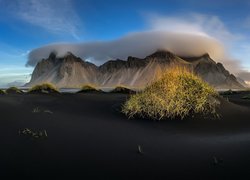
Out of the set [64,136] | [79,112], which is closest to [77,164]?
[64,136]

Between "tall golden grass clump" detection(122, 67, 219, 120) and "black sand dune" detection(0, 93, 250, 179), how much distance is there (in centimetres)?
60

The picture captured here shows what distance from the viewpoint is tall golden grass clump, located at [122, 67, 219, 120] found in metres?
14.2

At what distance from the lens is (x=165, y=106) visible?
46.4ft

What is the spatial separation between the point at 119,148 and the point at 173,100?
602 cm

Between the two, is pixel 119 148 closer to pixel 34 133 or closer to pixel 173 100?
pixel 34 133

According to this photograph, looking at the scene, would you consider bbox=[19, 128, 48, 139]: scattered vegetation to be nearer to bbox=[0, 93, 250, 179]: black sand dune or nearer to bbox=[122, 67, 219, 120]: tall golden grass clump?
bbox=[0, 93, 250, 179]: black sand dune

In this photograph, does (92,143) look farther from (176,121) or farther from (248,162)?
(176,121)

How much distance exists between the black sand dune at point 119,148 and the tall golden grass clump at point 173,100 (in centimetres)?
60

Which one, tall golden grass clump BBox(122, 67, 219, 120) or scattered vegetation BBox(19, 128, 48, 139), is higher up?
tall golden grass clump BBox(122, 67, 219, 120)

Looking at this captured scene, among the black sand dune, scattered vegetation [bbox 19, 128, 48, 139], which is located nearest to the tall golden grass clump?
the black sand dune

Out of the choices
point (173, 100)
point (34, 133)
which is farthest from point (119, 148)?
point (173, 100)

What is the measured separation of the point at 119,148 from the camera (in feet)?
30.0

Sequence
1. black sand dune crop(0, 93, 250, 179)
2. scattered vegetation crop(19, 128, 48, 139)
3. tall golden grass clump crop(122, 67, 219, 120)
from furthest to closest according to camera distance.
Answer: tall golden grass clump crop(122, 67, 219, 120) < scattered vegetation crop(19, 128, 48, 139) < black sand dune crop(0, 93, 250, 179)

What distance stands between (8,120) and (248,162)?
7.82 metres
